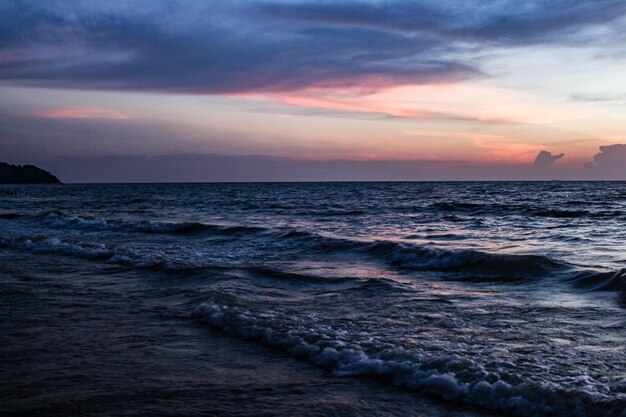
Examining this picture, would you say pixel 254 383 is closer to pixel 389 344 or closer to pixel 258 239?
pixel 389 344

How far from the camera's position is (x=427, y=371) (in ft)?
17.8

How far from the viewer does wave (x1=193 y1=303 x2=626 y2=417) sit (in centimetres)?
464

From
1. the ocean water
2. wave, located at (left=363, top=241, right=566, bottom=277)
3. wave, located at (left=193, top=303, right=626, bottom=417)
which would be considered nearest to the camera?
wave, located at (left=193, top=303, right=626, bottom=417)

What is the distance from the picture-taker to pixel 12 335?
6.64 m

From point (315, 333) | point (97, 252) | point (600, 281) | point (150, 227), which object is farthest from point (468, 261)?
point (150, 227)

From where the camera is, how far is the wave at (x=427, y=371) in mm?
4637

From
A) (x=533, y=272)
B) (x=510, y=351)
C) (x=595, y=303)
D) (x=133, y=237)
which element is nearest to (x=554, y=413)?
(x=510, y=351)

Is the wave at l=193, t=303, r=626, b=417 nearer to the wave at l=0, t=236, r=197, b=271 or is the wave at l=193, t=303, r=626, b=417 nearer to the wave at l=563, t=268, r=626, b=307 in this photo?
the wave at l=563, t=268, r=626, b=307

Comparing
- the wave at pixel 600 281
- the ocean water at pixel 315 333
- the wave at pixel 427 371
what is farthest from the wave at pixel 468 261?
the wave at pixel 427 371

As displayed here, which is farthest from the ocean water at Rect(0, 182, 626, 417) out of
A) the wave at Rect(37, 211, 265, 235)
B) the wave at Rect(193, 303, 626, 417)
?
the wave at Rect(37, 211, 265, 235)

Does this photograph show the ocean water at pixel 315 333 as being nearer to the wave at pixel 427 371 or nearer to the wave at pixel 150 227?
the wave at pixel 427 371

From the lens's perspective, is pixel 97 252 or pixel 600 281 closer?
pixel 600 281

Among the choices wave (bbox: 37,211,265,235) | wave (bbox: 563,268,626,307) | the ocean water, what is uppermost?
wave (bbox: 563,268,626,307)

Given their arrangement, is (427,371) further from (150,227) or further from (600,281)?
(150,227)
